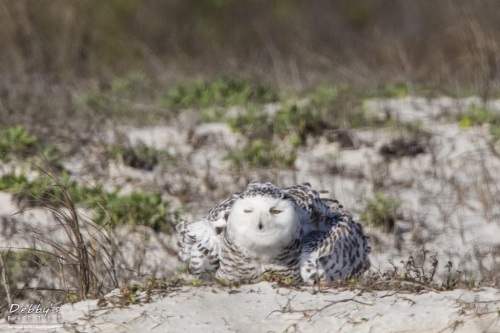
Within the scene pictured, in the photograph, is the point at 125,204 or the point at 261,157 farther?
the point at 261,157

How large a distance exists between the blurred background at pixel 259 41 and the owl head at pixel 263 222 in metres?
4.93

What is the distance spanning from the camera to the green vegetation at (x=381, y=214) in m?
6.95

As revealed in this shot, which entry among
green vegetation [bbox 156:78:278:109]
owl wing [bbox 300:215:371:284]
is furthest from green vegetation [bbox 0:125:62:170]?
owl wing [bbox 300:215:371:284]

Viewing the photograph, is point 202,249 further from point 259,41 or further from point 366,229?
point 259,41

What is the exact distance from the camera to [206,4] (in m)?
20.8

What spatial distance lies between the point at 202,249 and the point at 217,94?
514cm

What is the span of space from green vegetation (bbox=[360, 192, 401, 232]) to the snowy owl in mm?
1424

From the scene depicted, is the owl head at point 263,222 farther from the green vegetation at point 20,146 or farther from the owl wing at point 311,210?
the green vegetation at point 20,146

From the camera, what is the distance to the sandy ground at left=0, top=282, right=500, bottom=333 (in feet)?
12.9

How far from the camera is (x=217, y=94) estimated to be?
10273 millimetres

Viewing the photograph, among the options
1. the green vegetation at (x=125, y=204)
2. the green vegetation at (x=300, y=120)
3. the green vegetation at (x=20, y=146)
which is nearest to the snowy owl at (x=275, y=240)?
the green vegetation at (x=125, y=204)

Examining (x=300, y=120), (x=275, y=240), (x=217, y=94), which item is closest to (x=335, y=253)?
(x=275, y=240)

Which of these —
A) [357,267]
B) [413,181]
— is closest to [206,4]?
[413,181]

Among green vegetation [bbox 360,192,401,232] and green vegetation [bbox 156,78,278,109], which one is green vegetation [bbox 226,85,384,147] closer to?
green vegetation [bbox 156,78,278,109]
